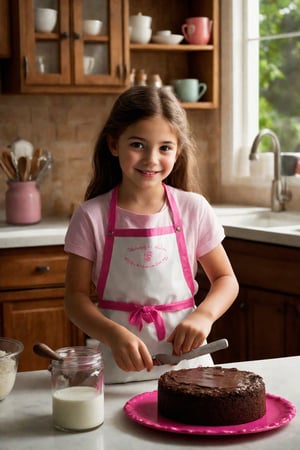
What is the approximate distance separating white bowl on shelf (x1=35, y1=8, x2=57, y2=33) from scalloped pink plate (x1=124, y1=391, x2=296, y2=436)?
255cm

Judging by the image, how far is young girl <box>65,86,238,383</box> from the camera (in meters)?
1.76

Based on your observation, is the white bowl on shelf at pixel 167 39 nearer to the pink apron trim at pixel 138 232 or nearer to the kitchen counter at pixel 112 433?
the pink apron trim at pixel 138 232

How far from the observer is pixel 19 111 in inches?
158

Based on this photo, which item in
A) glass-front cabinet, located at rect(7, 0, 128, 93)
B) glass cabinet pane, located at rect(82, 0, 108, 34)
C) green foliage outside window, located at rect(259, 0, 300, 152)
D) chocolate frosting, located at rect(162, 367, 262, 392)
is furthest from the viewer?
green foliage outside window, located at rect(259, 0, 300, 152)

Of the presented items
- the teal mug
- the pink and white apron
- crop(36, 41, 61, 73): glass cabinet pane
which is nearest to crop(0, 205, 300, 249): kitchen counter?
the teal mug

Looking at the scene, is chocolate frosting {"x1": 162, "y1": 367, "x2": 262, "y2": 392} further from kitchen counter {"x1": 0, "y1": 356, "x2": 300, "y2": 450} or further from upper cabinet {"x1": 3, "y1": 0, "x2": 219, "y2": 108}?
upper cabinet {"x1": 3, "y1": 0, "x2": 219, "y2": 108}

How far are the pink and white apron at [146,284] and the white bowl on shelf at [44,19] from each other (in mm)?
2004

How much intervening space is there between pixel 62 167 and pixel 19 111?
1.16ft

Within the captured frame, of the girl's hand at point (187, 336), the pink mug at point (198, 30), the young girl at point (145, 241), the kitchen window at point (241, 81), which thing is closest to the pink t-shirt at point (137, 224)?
the young girl at point (145, 241)

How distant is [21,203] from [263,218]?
1141 millimetres

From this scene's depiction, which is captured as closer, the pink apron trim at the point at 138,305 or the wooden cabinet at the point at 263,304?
the pink apron trim at the point at 138,305

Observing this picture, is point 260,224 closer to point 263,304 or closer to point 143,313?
point 263,304

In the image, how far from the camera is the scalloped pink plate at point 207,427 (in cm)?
126

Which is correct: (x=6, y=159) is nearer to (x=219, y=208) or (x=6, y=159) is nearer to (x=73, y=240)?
(x=219, y=208)
